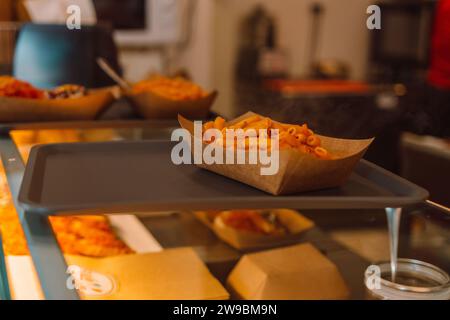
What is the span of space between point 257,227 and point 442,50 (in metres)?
2.25

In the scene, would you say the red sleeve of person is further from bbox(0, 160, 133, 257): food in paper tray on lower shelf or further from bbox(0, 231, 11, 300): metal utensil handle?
bbox(0, 231, 11, 300): metal utensil handle

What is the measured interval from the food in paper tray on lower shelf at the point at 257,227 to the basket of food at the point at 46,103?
33 centimetres

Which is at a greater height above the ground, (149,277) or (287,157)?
(287,157)

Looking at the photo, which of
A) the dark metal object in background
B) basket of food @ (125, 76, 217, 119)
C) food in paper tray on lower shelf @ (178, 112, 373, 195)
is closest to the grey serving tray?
food in paper tray on lower shelf @ (178, 112, 373, 195)

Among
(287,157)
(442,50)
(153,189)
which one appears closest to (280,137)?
(287,157)

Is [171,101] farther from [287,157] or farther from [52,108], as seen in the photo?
[287,157]

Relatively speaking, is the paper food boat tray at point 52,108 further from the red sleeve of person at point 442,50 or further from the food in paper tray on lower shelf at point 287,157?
the red sleeve of person at point 442,50

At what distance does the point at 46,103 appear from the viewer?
1273 millimetres

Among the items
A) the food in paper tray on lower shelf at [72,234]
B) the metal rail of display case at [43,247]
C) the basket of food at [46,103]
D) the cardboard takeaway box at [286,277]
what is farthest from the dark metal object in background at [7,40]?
the cardboard takeaway box at [286,277]

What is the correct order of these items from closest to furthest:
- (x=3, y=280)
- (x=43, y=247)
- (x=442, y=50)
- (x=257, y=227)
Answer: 1. (x=43, y=247)
2. (x=3, y=280)
3. (x=257, y=227)
4. (x=442, y=50)

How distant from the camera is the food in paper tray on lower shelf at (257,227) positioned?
3.80ft

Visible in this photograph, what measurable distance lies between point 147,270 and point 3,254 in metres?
0.29

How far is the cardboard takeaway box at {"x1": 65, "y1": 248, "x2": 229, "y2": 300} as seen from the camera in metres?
0.94

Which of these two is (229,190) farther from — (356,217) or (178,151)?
(356,217)
